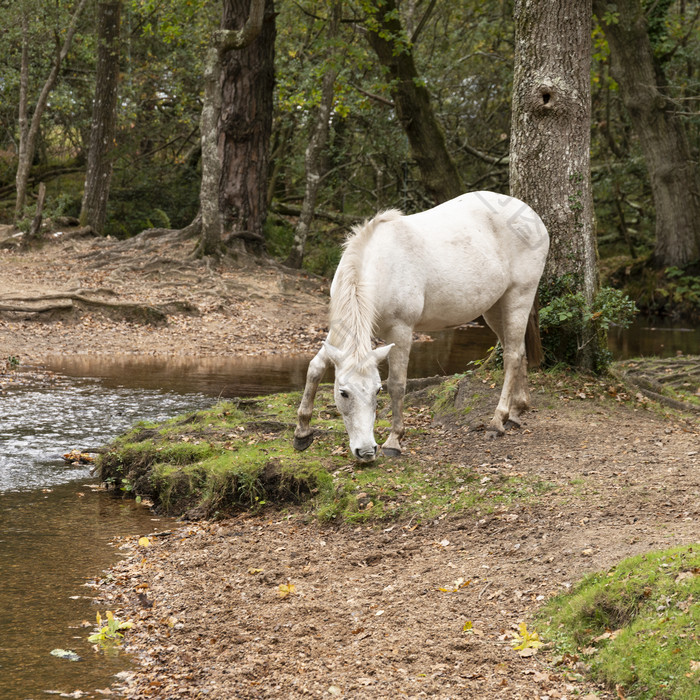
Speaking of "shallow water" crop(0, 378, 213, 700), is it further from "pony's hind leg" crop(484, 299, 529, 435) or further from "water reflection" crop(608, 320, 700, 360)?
"water reflection" crop(608, 320, 700, 360)

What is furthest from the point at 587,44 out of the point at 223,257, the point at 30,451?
the point at 223,257

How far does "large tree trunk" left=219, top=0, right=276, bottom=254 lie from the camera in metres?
22.1

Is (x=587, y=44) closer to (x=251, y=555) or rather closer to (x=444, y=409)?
(x=444, y=409)

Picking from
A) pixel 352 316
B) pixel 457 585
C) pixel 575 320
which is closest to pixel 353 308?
pixel 352 316

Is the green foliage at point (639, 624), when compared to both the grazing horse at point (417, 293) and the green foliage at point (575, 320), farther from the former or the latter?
the green foliage at point (575, 320)

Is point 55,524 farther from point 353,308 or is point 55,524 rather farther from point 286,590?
point 353,308

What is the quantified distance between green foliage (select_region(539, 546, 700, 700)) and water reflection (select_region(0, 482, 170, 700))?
249 cm

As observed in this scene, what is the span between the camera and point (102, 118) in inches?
976

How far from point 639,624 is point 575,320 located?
19.5ft

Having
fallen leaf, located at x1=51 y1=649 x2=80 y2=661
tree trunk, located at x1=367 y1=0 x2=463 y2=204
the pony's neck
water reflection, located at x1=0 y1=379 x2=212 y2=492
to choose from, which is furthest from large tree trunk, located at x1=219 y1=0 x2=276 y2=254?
fallen leaf, located at x1=51 y1=649 x2=80 y2=661

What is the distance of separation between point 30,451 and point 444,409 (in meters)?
4.53

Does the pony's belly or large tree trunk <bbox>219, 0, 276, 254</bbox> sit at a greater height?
large tree trunk <bbox>219, 0, 276, 254</bbox>

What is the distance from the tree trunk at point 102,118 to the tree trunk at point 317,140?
661cm

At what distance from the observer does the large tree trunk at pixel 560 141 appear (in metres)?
9.67
